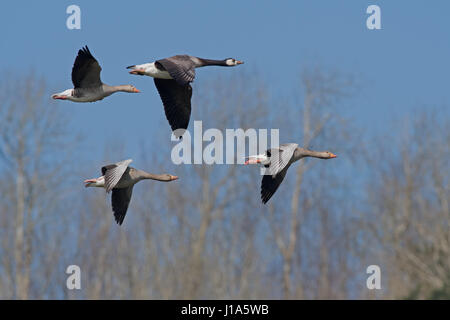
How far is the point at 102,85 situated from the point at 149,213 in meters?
27.3

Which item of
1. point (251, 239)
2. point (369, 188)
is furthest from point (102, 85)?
point (369, 188)

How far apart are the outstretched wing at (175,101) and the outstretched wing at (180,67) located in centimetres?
134

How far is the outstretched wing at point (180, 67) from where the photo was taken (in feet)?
68.9

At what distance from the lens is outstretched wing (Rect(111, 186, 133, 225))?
2161 cm

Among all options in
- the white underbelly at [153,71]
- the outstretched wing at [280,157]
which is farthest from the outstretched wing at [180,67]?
the outstretched wing at [280,157]

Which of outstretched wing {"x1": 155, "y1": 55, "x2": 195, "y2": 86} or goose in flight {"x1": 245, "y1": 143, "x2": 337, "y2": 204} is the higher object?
outstretched wing {"x1": 155, "y1": 55, "x2": 195, "y2": 86}

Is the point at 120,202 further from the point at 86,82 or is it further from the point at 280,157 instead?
the point at 280,157

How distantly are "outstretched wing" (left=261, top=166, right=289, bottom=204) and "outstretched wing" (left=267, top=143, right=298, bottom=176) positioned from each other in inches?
8.6

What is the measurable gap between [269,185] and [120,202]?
2.54m

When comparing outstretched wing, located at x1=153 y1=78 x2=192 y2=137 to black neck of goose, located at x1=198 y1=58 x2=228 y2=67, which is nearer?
black neck of goose, located at x1=198 y1=58 x2=228 y2=67

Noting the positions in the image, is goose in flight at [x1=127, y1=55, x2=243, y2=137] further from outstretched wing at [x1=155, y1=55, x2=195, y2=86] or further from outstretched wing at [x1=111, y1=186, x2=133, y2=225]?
outstretched wing at [x1=111, y1=186, x2=133, y2=225]

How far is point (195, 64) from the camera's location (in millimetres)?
22500

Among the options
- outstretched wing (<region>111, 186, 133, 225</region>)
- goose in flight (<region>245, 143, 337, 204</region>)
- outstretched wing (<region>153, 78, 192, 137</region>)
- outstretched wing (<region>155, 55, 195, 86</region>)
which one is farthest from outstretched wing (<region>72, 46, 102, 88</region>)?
goose in flight (<region>245, 143, 337, 204</region>)

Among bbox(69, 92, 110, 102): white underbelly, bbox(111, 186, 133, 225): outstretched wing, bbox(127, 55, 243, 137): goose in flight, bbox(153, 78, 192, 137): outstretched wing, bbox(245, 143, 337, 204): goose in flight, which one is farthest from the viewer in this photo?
bbox(153, 78, 192, 137): outstretched wing
